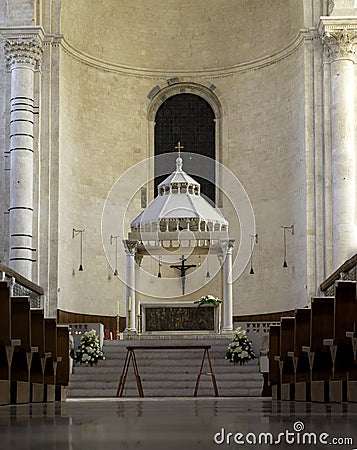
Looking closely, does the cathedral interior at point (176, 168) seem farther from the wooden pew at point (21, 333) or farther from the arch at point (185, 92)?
the wooden pew at point (21, 333)

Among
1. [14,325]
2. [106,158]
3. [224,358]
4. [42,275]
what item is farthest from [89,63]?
[14,325]

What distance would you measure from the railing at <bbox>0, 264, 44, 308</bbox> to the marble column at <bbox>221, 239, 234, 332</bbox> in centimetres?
456

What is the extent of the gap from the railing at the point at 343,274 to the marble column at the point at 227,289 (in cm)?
225

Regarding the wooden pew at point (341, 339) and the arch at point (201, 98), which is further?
the arch at point (201, 98)

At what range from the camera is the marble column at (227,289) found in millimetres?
21594

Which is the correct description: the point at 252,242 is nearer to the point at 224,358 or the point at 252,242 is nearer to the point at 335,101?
the point at 335,101

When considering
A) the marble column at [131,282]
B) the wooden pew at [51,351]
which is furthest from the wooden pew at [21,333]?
the marble column at [131,282]

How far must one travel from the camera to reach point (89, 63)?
1049 inches

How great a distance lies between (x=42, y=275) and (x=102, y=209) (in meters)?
4.05

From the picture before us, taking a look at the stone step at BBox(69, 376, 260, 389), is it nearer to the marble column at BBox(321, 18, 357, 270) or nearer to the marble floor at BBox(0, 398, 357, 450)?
the marble column at BBox(321, 18, 357, 270)

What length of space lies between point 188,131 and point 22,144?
6765mm

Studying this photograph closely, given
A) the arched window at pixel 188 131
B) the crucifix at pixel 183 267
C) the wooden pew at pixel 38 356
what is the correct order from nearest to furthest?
the wooden pew at pixel 38 356 → the crucifix at pixel 183 267 → the arched window at pixel 188 131

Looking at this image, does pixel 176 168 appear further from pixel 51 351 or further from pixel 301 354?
pixel 301 354

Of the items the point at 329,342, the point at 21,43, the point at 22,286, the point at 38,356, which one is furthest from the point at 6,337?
the point at 21,43
